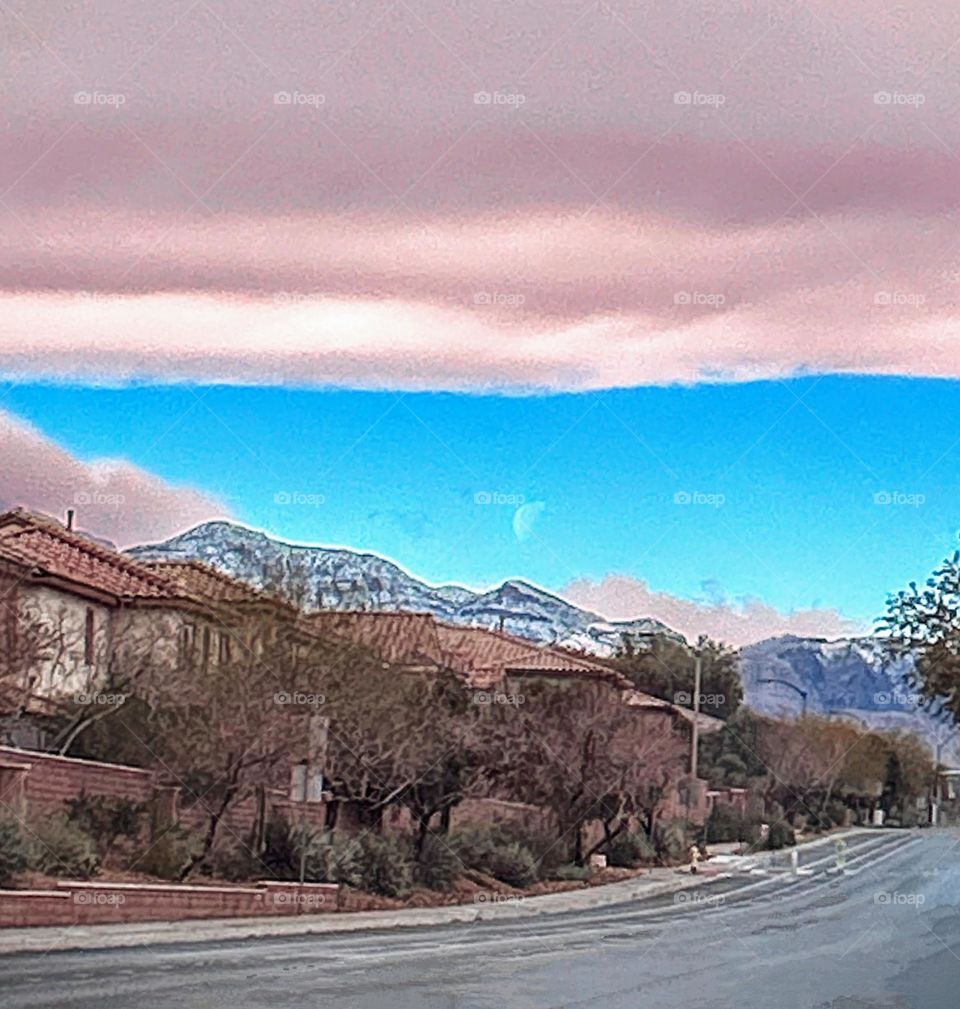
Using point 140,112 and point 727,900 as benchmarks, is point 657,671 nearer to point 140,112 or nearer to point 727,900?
point 727,900

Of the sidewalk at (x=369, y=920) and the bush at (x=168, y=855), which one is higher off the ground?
the bush at (x=168, y=855)

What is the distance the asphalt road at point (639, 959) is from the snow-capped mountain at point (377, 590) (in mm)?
1635

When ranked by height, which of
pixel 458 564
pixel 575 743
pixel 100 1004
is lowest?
pixel 100 1004

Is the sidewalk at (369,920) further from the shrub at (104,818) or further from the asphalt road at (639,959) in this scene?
the shrub at (104,818)

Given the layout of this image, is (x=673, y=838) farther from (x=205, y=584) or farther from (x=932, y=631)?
(x=205, y=584)

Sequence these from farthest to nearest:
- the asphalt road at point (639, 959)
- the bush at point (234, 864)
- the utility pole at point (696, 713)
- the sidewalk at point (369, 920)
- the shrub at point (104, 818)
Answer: the utility pole at point (696, 713)
the bush at point (234, 864)
the shrub at point (104, 818)
the sidewalk at point (369, 920)
the asphalt road at point (639, 959)

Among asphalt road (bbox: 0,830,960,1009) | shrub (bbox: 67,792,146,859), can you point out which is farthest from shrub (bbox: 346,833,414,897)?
shrub (bbox: 67,792,146,859)

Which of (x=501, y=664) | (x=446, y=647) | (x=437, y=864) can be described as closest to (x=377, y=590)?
(x=446, y=647)

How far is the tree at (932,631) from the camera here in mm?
13570

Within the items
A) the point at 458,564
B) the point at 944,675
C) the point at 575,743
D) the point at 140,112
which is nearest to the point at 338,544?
the point at 458,564

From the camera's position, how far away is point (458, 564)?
44.8 ft

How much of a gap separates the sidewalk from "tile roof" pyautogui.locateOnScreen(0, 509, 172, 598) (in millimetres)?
1875

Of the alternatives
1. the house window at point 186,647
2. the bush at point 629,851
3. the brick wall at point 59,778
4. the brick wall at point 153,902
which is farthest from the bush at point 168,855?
the bush at point 629,851

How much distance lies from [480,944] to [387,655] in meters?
1.72
